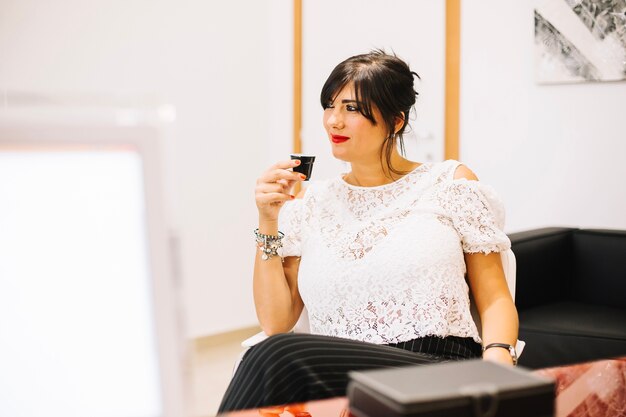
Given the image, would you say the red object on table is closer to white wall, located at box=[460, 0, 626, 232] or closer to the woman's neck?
the woman's neck

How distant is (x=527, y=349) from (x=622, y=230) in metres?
0.87

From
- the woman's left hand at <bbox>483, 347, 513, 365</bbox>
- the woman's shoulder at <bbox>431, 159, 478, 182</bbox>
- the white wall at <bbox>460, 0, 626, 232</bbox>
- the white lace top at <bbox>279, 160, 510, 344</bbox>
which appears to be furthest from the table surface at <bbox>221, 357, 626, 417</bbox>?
the white wall at <bbox>460, 0, 626, 232</bbox>

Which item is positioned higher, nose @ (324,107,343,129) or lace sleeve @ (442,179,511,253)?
nose @ (324,107,343,129)

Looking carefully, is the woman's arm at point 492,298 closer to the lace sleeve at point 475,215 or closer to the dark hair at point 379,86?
the lace sleeve at point 475,215

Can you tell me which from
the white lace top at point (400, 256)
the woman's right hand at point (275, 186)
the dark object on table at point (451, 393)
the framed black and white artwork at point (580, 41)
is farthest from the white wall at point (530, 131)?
the dark object on table at point (451, 393)

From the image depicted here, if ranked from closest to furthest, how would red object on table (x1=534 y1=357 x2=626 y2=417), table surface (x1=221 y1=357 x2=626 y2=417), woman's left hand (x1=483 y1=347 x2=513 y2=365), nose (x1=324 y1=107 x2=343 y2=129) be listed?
table surface (x1=221 y1=357 x2=626 y2=417) < red object on table (x1=534 y1=357 x2=626 y2=417) < woman's left hand (x1=483 y1=347 x2=513 y2=365) < nose (x1=324 y1=107 x2=343 y2=129)

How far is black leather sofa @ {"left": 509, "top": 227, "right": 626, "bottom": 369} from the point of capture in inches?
101

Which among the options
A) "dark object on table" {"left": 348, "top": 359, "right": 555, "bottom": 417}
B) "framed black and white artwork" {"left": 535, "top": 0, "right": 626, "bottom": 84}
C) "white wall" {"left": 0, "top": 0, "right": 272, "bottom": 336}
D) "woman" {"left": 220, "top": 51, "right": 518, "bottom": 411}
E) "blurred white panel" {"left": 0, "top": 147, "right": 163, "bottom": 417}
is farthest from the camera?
"white wall" {"left": 0, "top": 0, "right": 272, "bottom": 336}

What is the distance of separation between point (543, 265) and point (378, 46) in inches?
68.4

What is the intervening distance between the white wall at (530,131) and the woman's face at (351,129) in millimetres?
2009

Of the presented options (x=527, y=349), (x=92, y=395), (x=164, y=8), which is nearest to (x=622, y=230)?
(x=527, y=349)

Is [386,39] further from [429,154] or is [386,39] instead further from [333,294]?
[333,294]

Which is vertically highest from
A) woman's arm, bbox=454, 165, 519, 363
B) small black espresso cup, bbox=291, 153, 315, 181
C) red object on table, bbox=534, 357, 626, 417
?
small black espresso cup, bbox=291, 153, 315, 181

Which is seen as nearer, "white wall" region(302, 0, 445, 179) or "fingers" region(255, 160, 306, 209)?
"fingers" region(255, 160, 306, 209)
